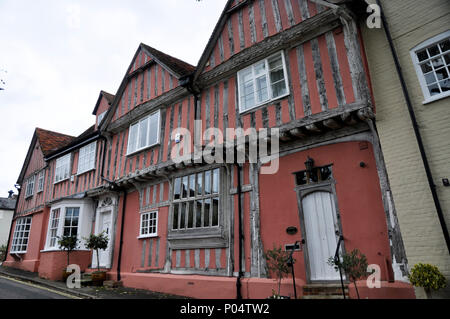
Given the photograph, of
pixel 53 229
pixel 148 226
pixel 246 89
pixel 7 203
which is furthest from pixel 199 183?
pixel 7 203

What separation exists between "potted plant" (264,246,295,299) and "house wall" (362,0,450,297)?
2390mm

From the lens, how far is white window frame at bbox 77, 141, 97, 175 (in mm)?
13620

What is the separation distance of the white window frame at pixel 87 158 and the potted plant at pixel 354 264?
11.4m

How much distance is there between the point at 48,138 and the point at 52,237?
8735mm

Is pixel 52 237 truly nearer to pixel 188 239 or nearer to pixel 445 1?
pixel 188 239

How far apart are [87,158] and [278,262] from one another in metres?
11.0

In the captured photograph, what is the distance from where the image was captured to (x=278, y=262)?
664 cm

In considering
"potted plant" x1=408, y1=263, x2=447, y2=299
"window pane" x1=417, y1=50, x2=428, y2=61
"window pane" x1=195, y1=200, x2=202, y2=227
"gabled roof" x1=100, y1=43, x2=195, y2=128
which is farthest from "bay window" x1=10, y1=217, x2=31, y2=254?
"window pane" x1=417, y1=50, x2=428, y2=61

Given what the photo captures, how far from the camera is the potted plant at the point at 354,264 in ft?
18.1

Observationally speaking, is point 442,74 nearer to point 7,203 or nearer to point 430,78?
point 430,78

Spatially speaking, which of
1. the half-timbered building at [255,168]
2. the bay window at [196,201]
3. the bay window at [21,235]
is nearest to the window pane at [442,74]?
the half-timbered building at [255,168]
